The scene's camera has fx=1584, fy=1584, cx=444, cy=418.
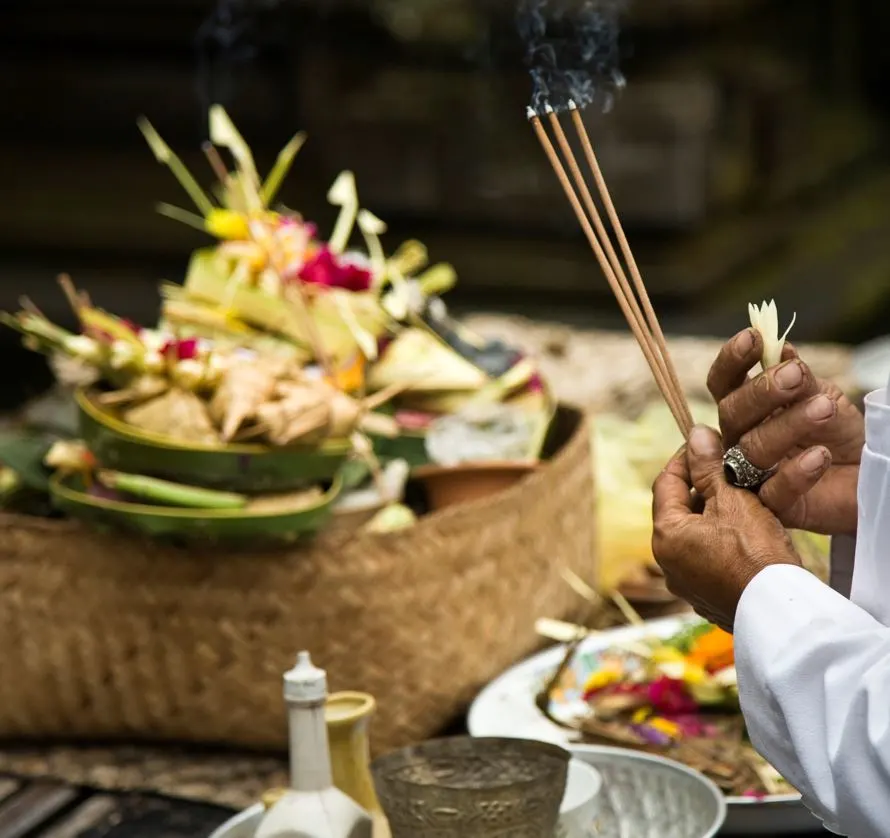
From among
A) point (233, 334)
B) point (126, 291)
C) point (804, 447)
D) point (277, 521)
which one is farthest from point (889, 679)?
point (126, 291)

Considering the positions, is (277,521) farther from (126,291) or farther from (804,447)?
(126,291)

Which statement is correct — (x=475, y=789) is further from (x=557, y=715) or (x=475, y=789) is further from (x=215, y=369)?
(x=215, y=369)

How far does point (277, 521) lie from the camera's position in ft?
6.42

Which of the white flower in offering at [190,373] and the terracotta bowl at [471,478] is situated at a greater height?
the white flower in offering at [190,373]

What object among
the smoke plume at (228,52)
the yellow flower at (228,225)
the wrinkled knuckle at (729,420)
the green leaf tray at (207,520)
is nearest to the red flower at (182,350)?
the green leaf tray at (207,520)

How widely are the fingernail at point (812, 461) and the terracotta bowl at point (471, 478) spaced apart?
3.24ft

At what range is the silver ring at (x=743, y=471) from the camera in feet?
4.51

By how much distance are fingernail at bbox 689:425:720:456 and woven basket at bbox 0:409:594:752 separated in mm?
678

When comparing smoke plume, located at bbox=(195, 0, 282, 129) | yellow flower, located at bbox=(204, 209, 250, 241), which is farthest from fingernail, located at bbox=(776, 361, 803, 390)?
smoke plume, located at bbox=(195, 0, 282, 129)

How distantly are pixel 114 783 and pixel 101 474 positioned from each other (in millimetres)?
400

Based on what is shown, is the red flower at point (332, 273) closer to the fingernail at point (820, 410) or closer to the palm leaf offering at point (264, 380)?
the palm leaf offering at point (264, 380)

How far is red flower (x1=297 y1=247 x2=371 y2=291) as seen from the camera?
2.45 metres

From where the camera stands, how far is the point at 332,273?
2.48 meters

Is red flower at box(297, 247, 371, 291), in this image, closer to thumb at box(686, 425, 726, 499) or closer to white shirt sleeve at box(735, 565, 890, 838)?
thumb at box(686, 425, 726, 499)
